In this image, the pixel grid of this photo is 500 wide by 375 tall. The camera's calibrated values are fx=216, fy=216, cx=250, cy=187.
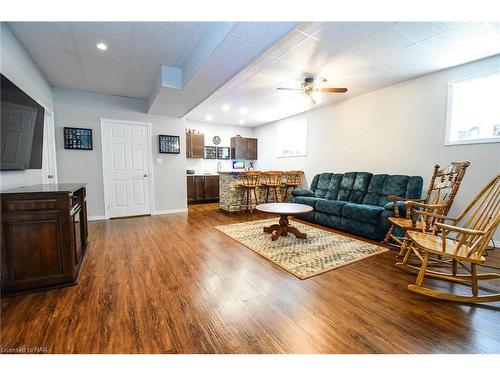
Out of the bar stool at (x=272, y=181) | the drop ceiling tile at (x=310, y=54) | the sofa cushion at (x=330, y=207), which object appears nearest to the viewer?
the drop ceiling tile at (x=310, y=54)

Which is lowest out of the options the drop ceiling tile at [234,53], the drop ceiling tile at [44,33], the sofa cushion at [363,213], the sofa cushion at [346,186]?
the sofa cushion at [363,213]

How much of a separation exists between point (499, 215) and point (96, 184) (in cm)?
576

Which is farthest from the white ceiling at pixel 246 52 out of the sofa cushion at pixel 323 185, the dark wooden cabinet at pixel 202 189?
the dark wooden cabinet at pixel 202 189

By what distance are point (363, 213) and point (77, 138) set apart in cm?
536

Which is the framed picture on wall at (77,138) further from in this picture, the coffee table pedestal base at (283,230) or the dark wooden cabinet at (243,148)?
the dark wooden cabinet at (243,148)

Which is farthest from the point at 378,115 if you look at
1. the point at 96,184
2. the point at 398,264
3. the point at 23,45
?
the point at 96,184

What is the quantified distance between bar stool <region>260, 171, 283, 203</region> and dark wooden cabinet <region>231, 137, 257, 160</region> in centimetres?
219

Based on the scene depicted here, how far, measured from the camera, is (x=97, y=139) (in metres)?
4.39

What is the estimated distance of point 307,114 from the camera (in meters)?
5.77

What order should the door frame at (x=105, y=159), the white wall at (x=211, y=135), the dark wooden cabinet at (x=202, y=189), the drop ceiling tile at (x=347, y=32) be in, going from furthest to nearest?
the white wall at (x=211, y=135) → the dark wooden cabinet at (x=202, y=189) → the door frame at (x=105, y=159) → the drop ceiling tile at (x=347, y=32)

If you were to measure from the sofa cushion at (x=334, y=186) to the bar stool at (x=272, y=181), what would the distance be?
137cm

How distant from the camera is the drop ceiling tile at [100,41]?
2.45 m
